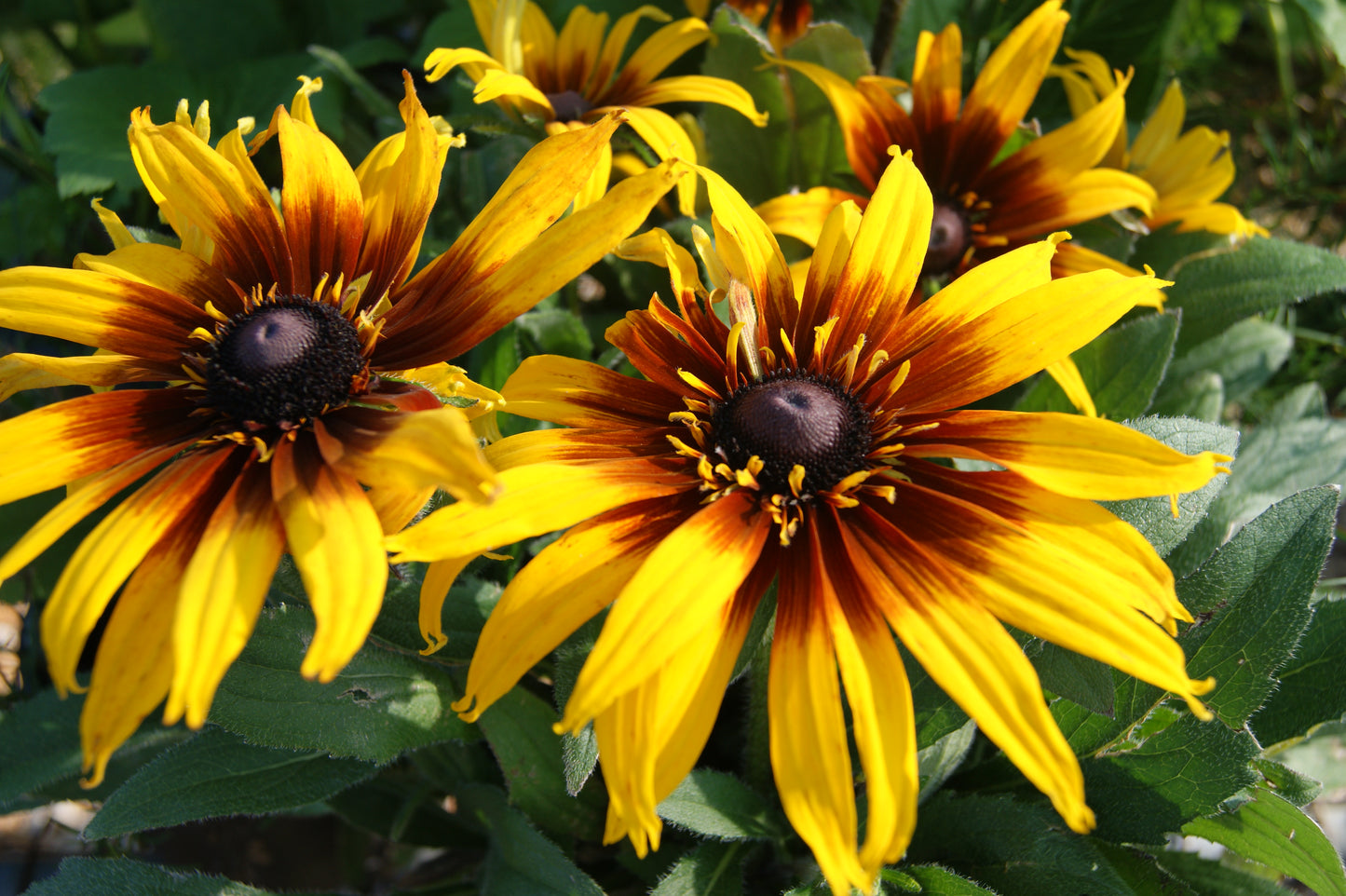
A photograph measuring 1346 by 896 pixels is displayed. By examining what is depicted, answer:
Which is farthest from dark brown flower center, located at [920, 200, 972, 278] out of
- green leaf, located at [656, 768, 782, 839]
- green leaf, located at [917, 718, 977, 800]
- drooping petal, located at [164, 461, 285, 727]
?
→ drooping petal, located at [164, 461, 285, 727]

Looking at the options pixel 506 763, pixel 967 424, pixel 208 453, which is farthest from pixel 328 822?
pixel 967 424

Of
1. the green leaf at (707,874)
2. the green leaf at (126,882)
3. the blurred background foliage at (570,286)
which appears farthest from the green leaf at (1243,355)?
the green leaf at (126,882)

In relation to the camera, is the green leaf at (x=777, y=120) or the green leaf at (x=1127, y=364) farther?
the green leaf at (x=777, y=120)

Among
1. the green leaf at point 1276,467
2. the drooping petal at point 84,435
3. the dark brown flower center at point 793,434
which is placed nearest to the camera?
the drooping petal at point 84,435

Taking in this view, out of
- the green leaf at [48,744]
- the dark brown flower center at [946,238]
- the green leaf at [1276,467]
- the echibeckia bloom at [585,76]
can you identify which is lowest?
the green leaf at [48,744]

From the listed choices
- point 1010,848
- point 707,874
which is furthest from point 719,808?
point 1010,848

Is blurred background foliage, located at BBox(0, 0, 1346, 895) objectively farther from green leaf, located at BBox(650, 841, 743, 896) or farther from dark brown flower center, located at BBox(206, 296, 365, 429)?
dark brown flower center, located at BBox(206, 296, 365, 429)

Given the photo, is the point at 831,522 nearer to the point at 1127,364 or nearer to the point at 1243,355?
the point at 1127,364

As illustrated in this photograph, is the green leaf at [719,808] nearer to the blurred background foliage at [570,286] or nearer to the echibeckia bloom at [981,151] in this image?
the blurred background foliage at [570,286]
